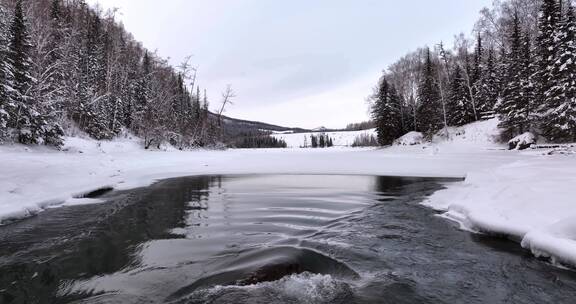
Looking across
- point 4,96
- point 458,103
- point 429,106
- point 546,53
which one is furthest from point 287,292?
point 429,106

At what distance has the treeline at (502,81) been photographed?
80.3 feet

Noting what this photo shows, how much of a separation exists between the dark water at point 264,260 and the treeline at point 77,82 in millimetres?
15836

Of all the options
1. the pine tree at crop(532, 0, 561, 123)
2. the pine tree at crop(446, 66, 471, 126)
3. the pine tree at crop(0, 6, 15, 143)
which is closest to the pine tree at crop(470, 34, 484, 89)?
the pine tree at crop(446, 66, 471, 126)

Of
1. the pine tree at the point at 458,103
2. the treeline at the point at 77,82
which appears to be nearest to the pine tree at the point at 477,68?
the pine tree at the point at 458,103

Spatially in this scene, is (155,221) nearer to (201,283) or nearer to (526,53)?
Answer: (201,283)

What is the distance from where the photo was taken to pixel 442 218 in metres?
8.28

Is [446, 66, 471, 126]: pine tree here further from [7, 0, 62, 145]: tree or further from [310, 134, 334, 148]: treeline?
[310, 134, 334, 148]: treeline

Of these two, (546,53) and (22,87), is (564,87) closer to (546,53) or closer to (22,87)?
(546,53)

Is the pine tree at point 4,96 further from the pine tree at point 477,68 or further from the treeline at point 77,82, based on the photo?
the pine tree at point 477,68

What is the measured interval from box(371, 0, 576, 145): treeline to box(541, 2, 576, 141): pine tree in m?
0.05

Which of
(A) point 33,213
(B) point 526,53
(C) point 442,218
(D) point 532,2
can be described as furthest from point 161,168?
(D) point 532,2

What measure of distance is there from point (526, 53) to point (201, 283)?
36.6m

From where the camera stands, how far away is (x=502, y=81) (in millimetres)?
40719

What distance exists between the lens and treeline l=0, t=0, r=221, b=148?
2158 cm
